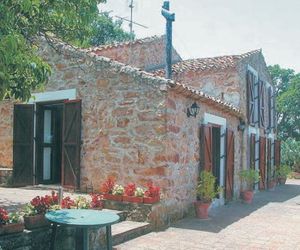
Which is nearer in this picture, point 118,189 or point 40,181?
point 118,189

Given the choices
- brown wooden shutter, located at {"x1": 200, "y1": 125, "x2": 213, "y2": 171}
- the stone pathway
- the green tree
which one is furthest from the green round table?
brown wooden shutter, located at {"x1": 200, "y1": 125, "x2": 213, "y2": 171}

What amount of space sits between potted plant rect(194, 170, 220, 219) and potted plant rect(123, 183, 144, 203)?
173 centimetres

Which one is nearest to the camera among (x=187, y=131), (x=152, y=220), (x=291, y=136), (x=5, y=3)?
(x=5, y=3)

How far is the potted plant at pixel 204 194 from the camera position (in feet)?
26.6

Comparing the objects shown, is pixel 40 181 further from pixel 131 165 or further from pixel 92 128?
pixel 131 165

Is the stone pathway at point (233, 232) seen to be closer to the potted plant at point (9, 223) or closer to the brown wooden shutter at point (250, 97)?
the potted plant at point (9, 223)

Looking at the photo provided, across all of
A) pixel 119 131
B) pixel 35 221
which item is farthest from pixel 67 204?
pixel 119 131

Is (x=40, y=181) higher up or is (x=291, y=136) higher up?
(x=291, y=136)

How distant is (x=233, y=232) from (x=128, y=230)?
6.66 feet

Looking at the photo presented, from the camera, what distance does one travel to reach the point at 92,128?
27.7 feet

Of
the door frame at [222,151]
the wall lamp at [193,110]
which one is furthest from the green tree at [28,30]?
the door frame at [222,151]

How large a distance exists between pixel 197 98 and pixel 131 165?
2.13 m

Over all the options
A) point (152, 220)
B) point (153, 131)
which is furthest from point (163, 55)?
point (152, 220)

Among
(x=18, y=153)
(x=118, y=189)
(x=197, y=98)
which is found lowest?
Answer: (x=118, y=189)
